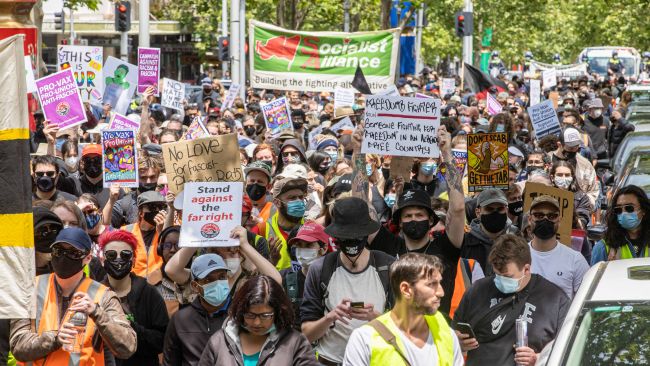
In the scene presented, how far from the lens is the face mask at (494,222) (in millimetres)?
8227

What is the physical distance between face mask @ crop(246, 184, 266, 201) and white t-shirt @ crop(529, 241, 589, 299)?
9.28 ft

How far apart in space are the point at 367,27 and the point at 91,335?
1957 inches

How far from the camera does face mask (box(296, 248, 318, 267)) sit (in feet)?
24.9

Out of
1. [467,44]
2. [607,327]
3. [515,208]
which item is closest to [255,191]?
[515,208]

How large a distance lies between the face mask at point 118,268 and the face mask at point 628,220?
10.1 feet

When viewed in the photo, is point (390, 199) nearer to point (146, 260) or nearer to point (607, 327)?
point (146, 260)

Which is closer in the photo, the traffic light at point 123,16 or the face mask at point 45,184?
the face mask at point 45,184

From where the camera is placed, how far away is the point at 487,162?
394 inches

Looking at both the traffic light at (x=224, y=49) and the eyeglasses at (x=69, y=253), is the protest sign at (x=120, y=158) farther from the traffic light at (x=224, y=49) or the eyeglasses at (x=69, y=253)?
the traffic light at (x=224, y=49)

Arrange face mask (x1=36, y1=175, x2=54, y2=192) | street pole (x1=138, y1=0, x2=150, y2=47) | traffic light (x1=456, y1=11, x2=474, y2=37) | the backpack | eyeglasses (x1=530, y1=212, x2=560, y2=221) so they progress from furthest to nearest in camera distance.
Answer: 1. traffic light (x1=456, y1=11, x2=474, y2=37)
2. street pole (x1=138, y1=0, x2=150, y2=47)
3. face mask (x1=36, y1=175, x2=54, y2=192)
4. eyeglasses (x1=530, y1=212, x2=560, y2=221)
5. the backpack

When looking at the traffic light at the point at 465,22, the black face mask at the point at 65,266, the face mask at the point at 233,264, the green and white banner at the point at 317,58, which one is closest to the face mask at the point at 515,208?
the face mask at the point at 233,264

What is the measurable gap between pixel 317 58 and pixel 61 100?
20.0ft

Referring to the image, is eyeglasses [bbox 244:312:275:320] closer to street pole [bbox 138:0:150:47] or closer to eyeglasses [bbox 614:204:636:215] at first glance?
eyeglasses [bbox 614:204:636:215]

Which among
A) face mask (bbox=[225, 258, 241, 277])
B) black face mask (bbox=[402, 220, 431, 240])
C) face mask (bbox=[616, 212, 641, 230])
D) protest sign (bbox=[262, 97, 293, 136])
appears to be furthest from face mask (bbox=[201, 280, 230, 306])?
protest sign (bbox=[262, 97, 293, 136])
